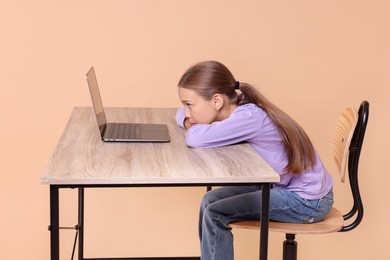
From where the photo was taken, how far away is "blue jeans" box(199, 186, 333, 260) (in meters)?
2.50

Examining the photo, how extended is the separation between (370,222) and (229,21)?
1.20 meters

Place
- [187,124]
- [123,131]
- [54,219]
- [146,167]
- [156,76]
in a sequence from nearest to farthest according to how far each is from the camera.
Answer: [54,219] → [146,167] → [123,131] → [187,124] → [156,76]

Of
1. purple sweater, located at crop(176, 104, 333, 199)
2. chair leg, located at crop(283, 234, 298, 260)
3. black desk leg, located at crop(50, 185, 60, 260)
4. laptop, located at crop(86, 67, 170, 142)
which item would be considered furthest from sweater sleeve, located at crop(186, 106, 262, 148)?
black desk leg, located at crop(50, 185, 60, 260)

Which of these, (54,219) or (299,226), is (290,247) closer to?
(299,226)

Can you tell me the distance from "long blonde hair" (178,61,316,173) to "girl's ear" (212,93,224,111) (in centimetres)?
1

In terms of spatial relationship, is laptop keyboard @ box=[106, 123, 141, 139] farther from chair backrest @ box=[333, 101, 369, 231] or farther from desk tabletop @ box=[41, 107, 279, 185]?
chair backrest @ box=[333, 101, 369, 231]

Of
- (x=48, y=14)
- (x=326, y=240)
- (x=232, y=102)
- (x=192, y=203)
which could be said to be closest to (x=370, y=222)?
(x=326, y=240)

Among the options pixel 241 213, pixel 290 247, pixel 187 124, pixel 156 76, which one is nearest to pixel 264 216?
pixel 241 213

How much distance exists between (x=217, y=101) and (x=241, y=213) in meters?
0.38

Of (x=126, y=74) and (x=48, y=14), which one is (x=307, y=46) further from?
(x=48, y=14)

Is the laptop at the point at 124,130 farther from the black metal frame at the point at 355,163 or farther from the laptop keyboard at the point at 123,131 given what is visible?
the black metal frame at the point at 355,163

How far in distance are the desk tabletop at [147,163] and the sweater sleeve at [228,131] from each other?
0.02 m

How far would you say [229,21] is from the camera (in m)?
3.56

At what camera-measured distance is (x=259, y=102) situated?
8.63 feet
